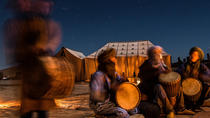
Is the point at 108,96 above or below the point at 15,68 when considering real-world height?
below

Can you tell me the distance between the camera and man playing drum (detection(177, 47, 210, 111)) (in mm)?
4832

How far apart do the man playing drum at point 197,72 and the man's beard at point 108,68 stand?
265 cm

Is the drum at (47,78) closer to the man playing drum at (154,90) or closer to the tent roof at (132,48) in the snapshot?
the man playing drum at (154,90)

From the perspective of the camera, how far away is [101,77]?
112 inches

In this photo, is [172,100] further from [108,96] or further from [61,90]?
[61,90]

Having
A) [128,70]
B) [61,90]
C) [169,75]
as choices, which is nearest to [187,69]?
[169,75]

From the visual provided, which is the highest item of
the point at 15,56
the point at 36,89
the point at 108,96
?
the point at 15,56

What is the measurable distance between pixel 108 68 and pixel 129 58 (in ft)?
45.1

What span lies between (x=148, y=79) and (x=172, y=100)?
2.23 feet

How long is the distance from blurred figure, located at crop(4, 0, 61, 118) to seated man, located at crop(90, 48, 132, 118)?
2.38 ft

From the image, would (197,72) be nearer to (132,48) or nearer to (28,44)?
(28,44)

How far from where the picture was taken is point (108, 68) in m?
2.94

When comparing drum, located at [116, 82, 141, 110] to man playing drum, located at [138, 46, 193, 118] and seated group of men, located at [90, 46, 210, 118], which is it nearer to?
seated group of men, located at [90, 46, 210, 118]

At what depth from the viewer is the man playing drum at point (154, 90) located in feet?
12.5
